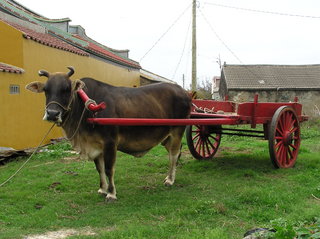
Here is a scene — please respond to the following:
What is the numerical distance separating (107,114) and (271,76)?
2044 centimetres

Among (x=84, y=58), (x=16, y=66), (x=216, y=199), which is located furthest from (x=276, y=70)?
(x=216, y=199)

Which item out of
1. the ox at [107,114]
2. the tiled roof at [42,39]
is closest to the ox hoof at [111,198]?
the ox at [107,114]

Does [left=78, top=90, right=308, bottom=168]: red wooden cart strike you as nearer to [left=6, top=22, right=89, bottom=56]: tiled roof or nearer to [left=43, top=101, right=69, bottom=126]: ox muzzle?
[left=43, top=101, right=69, bottom=126]: ox muzzle

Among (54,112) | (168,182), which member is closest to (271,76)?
(168,182)

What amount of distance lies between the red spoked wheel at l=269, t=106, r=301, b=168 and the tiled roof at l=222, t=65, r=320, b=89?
15.1 m

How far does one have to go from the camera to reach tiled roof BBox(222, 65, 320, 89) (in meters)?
22.3

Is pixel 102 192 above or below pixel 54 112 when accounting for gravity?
below

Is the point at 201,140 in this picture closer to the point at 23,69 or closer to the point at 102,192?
the point at 102,192

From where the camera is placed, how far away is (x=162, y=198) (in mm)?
5395

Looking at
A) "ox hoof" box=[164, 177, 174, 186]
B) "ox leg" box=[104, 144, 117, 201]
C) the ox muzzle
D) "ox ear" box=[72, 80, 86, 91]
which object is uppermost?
"ox ear" box=[72, 80, 86, 91]

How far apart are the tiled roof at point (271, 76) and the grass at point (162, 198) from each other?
49.3ft

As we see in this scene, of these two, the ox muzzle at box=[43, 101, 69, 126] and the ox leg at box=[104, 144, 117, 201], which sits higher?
the ox muzzle at box=[43, 101, 69, 126]

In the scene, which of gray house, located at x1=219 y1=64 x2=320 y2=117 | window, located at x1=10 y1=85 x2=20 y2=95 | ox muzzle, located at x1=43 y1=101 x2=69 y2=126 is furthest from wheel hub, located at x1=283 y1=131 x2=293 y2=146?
gray house, located at x1=219 y1=64 x2=320 y2=117

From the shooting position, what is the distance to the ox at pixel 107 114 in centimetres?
482
